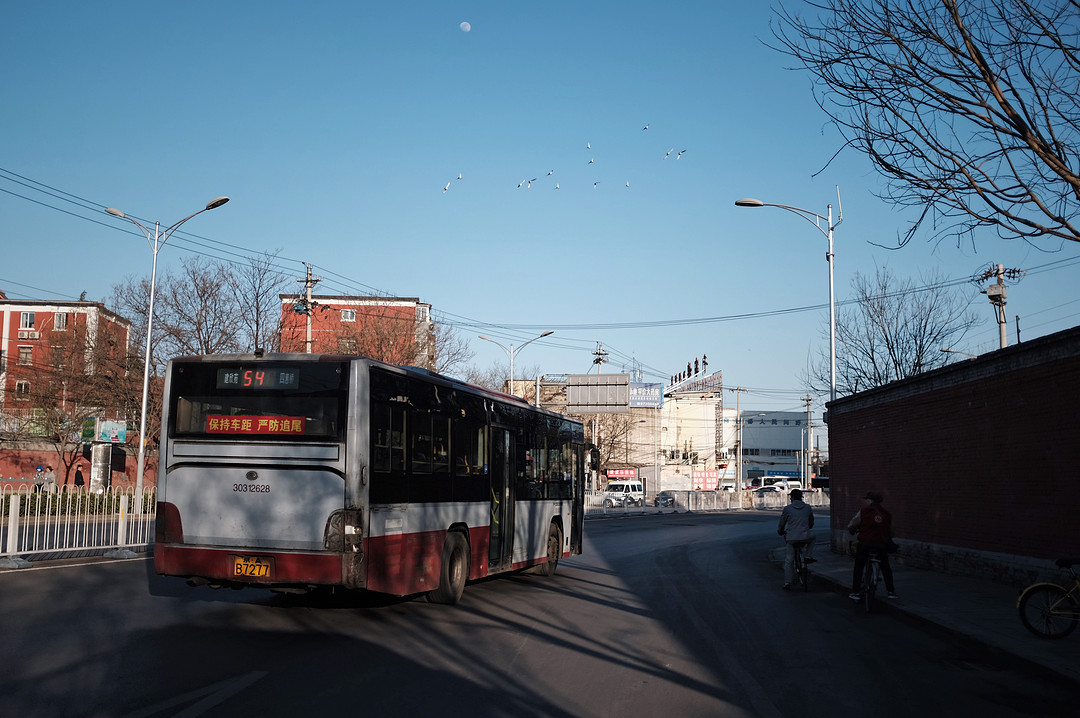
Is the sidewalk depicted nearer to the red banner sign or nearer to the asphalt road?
the asphalt road

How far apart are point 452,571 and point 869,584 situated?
19.3 feet

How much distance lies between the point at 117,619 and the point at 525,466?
288 inches

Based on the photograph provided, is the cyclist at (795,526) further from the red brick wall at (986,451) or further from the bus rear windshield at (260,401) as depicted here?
the bus rear windshield at (260,401)

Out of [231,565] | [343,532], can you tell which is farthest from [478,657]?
[231,565]

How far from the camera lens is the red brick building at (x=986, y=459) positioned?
1423cm

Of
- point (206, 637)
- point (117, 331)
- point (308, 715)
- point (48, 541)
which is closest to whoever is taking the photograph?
point (308, 715)

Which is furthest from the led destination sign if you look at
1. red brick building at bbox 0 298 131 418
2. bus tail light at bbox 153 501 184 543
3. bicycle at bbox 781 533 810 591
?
red brick building at bbox 0 298 131 418

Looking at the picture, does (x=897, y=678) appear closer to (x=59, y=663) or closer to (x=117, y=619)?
(x=59, y=663)

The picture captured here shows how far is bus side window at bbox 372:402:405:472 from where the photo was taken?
34.9 feet

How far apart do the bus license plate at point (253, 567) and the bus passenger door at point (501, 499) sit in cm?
461

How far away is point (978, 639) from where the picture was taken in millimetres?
10164

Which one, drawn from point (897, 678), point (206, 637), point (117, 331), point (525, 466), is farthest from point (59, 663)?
point (117, 331)

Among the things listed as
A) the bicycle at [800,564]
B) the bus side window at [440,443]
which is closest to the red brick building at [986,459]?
the bicycle at [800,564]

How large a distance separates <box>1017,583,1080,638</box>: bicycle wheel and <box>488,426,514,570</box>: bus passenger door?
735 centimetres
